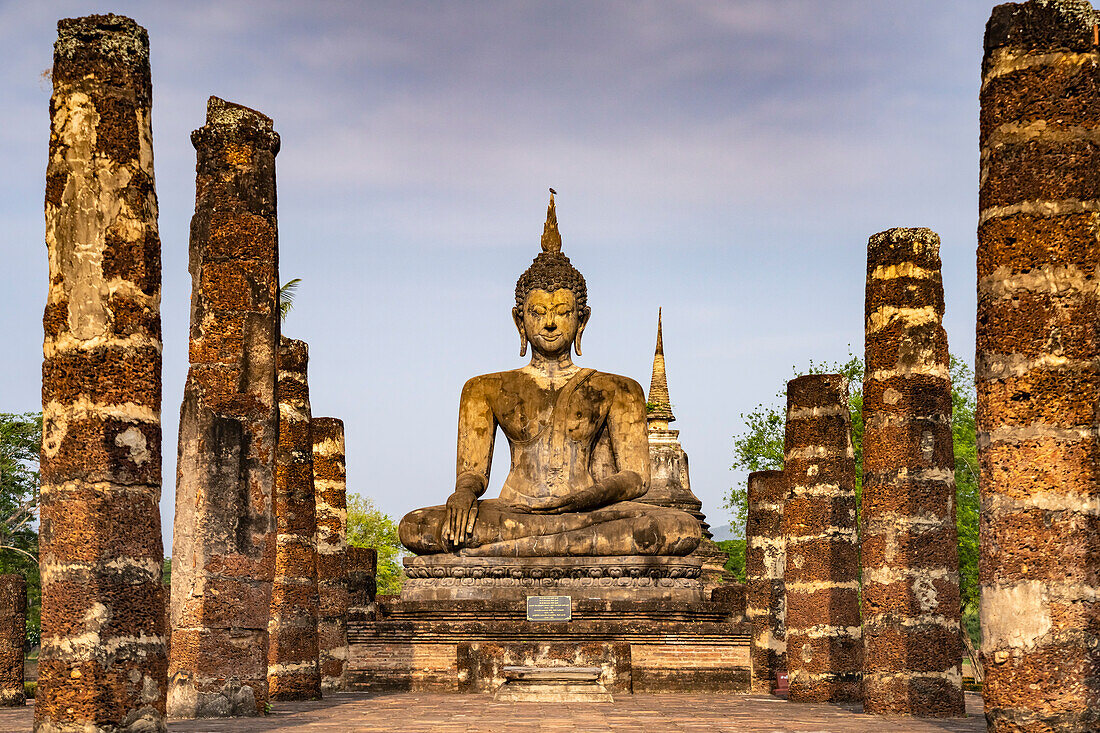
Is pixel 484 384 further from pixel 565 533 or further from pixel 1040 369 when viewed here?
pixel 1040 369

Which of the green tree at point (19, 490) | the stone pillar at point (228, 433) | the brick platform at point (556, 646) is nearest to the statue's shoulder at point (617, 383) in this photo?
the brick platform at point (556, 646)

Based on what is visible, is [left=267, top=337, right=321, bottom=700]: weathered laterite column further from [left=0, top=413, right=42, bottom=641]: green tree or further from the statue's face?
[left=0, top=413, right=42, bottom=641]: green tree

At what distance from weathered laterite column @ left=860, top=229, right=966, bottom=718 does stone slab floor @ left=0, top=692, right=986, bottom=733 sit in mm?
578

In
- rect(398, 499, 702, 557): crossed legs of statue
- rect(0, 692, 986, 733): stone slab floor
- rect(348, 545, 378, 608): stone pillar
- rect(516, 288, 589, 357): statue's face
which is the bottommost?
rect(0, 692, 986, 733): stone slab floor

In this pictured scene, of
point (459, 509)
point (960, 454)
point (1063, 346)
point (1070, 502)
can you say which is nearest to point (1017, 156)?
point (1063, 346)

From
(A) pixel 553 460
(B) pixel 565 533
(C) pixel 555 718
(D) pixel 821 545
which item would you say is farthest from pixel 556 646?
(C) pixel 555 718

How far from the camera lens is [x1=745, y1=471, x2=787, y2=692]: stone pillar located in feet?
74.7

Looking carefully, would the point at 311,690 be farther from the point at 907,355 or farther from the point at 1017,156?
the point at 1017,156

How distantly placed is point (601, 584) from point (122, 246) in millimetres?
9401

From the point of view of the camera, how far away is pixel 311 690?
17375mm

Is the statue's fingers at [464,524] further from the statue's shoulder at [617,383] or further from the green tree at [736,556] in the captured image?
the green tree at [736,556]

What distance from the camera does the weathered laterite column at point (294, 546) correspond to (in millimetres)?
17609

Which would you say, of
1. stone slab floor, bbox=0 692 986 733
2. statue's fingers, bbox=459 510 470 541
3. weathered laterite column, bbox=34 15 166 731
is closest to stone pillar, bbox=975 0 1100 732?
stone slab floor, bbox=0 692 986 733

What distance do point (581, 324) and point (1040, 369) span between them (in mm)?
11042
